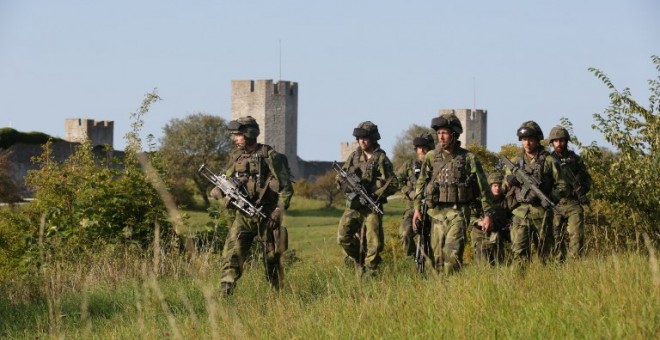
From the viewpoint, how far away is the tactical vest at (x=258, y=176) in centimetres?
1199

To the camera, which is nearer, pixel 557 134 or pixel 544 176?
pixel 544 176

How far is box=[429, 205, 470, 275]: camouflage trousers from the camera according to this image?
38.8 ft

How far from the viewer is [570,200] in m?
14.1

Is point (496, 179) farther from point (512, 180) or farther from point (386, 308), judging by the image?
point (386, 308)

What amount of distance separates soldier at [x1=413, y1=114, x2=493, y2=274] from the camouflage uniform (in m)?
1.39

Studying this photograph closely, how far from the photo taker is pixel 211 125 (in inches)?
2928

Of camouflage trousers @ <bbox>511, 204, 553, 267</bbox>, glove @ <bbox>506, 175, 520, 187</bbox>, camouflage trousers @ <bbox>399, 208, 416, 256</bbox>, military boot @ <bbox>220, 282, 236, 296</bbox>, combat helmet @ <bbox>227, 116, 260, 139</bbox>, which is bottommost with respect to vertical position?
military boot @ <bbox>220, 282, 236, 296</bbox>

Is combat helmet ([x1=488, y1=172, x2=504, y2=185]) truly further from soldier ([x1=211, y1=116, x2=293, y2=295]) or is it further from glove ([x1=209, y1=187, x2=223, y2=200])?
glove ([x1=209, y1=187, x2=223, y2=200])

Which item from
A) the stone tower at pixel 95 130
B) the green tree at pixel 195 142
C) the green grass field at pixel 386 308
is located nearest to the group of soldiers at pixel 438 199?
the green grass field at pixel 386 308

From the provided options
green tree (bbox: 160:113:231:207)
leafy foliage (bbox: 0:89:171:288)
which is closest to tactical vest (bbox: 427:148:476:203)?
leafy foliage (bbox: 0:89:171:288)

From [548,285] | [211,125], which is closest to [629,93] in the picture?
[548,285]

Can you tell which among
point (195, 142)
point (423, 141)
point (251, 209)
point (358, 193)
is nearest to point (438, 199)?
point (251, 209)

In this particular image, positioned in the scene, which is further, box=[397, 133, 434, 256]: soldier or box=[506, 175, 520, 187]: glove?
box=[397, 133, 434, 256]: soldier

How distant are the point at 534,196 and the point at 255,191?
3.22 meters
